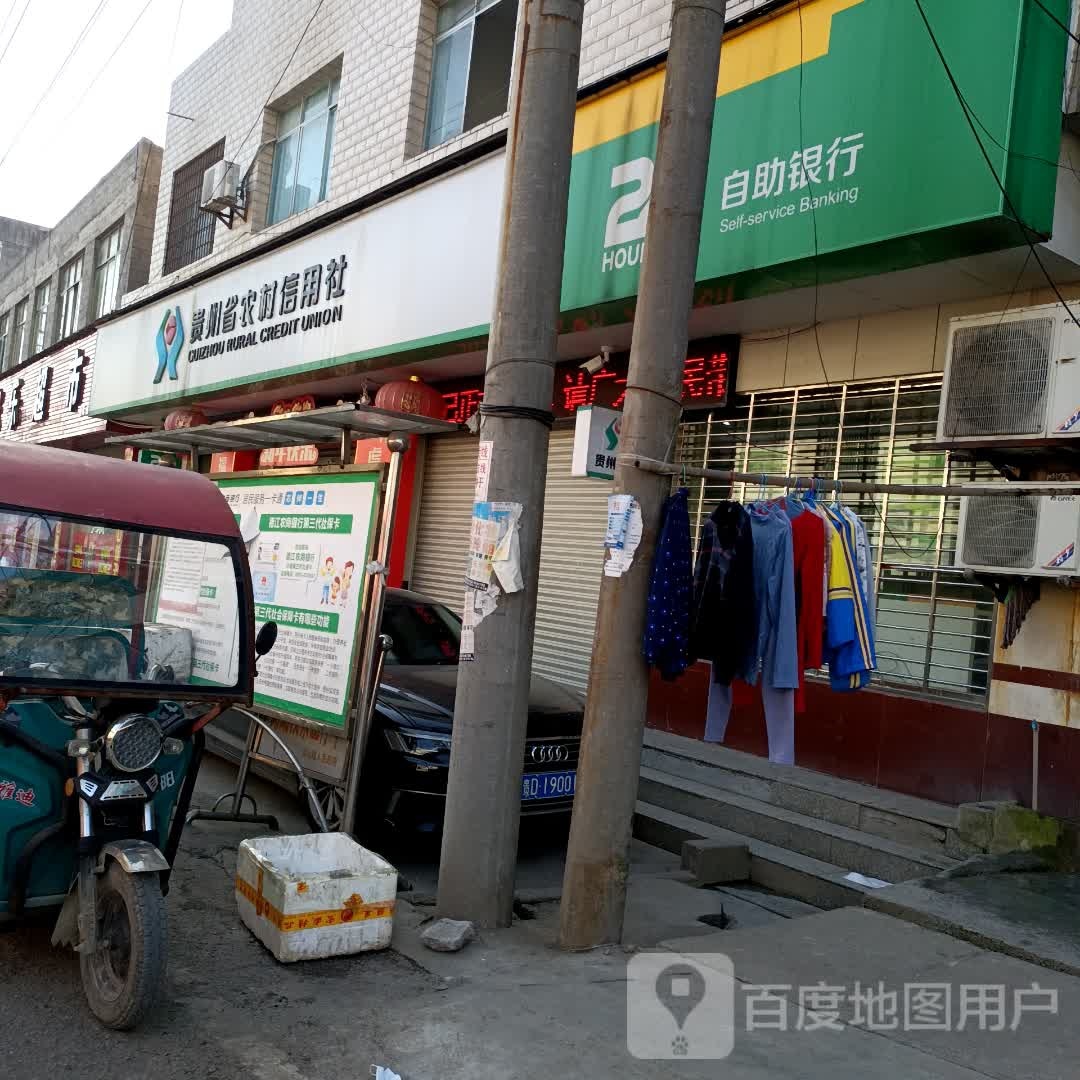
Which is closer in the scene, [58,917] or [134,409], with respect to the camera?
[58,917]

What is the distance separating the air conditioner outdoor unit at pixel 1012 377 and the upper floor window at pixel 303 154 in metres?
9.88

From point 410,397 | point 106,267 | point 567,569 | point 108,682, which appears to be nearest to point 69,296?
point 106,267

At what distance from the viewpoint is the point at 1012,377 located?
584 centimetres

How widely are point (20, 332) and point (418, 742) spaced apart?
90.9 feet

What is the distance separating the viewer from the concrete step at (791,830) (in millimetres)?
5988

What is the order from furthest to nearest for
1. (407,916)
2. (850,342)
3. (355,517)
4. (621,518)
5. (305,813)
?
1. (850,342)
2. (305,813)
3. (355,517)
4. (407,916)
5. (621,518)

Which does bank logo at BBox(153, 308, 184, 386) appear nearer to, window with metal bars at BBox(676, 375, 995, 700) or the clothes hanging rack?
window with metal bars at BBox(676, 375, 995, 700)

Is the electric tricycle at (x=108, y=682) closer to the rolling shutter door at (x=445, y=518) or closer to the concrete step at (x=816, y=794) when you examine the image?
the concrete step at (x=816, y=794)

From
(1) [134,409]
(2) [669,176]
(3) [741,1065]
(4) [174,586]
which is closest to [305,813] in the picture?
(4) [174,586]

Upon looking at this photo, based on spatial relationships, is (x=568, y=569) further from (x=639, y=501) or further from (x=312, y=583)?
(x=639, y=501)

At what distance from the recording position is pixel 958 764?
6.62 metres

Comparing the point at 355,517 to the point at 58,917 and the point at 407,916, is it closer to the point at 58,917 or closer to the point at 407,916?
the point at 407,916

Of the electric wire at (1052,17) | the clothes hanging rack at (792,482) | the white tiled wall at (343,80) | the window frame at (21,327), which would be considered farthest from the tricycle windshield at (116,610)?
the window frame at (21,327)

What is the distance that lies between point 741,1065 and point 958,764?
3641mm
